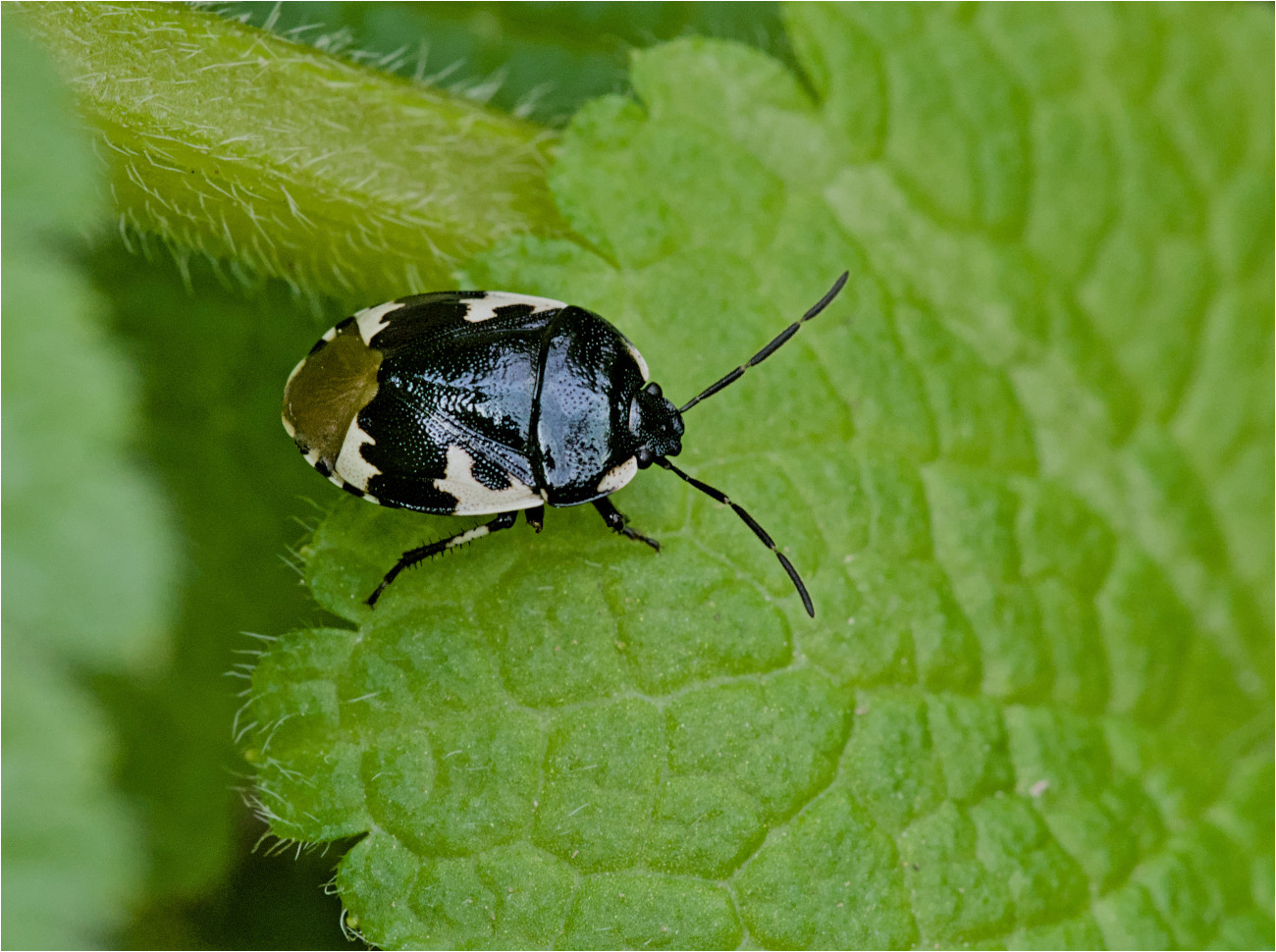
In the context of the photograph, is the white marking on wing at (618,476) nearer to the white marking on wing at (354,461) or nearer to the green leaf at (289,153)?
the white marking on wing at (354,461)

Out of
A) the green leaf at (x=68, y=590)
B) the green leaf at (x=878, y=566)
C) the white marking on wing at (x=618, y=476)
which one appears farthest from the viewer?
the green leaf at (x=68, y=590)

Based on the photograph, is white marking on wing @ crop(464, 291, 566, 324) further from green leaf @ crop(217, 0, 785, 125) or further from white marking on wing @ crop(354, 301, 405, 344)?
green leaf @ crop(217, 0, 785, 125)

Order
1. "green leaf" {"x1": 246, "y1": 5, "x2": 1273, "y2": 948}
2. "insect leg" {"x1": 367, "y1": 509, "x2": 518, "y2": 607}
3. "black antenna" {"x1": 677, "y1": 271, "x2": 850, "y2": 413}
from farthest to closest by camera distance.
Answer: "black antenna" {"x1": 677, "y1": 271, "x2": 850, "y2": 413} < "insect leg" {"x1": 367, "y1": 509, "x2": 518, "y2": 607} < "green leaf" {"x1": 246, "y1": 5, "x2": 1273, "y2": 948}

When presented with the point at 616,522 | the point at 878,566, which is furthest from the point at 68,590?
the point at 878,566

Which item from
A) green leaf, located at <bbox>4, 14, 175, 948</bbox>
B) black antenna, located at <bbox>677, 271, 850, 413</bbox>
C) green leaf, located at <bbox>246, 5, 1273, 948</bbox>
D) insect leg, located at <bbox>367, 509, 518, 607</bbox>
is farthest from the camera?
green leaf, located at <bbox>4, 14, 175, 948</bbox>

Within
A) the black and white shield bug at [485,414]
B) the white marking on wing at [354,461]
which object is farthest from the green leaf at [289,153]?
the white marking on wing at [354,461]

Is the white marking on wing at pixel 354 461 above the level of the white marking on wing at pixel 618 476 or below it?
below

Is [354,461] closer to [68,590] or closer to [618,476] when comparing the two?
[618,476]

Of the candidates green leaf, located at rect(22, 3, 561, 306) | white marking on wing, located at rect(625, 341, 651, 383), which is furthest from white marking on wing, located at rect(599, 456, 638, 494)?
green leaf, located at rect(22, 3, 561, 306)
